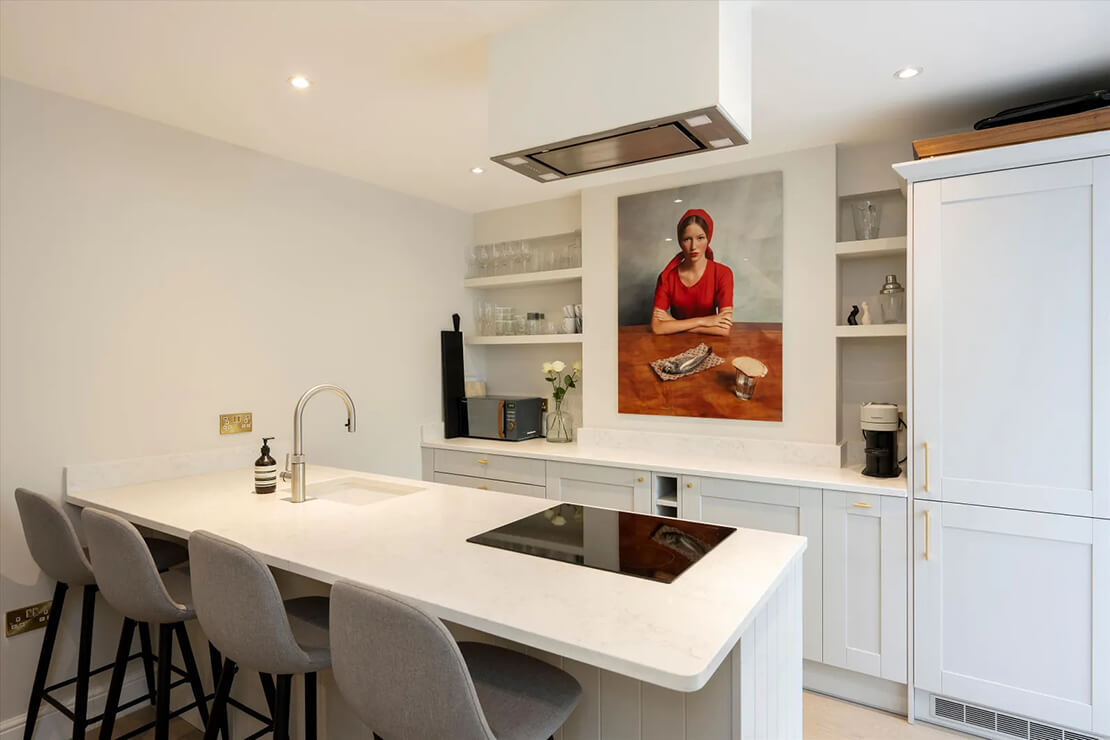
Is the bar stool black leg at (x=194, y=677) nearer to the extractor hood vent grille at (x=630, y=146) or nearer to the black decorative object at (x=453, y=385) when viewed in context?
the extractor hood vent grille at (x=630, y=146)

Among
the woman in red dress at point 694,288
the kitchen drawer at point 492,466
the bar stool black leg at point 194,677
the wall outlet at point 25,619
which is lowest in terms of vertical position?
the bar stool black leg at point 194,677

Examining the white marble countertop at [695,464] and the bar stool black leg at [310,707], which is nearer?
the bar stool black leg at [310,707]

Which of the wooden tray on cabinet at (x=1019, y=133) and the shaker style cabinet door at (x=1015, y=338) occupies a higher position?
the wooden tray on cabinet at (x=1019, y=133)

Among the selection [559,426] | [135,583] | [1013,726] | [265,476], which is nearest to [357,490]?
[265,476]

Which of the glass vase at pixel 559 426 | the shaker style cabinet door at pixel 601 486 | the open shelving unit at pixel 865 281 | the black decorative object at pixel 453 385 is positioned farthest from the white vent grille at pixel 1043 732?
the black decorative object at pixel 453 385

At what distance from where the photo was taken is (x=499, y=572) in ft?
4.83

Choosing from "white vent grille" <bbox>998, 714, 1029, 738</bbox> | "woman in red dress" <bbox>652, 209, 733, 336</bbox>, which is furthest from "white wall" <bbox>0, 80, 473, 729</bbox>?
"white vent grille" <bbox>998, 714, 1029, 738</bbox>

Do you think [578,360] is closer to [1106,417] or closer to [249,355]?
[249,355]

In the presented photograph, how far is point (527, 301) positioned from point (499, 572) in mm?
2958

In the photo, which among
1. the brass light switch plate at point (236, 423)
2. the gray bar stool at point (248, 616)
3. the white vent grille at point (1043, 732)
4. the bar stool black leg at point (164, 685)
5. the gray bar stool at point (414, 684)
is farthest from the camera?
the brass light switch plate at point (236, 423)

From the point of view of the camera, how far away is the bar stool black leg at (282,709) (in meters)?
1.50

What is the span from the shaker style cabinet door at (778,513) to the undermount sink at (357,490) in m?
1.32

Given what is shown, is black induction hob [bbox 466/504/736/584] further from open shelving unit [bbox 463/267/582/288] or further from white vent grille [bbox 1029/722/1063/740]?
open shelving unit [bbox 463/267/582/288]

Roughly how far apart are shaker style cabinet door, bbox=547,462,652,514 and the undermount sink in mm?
882
